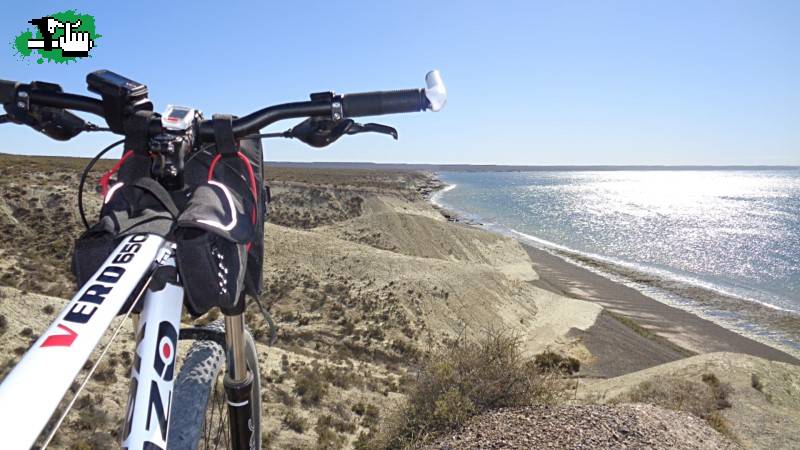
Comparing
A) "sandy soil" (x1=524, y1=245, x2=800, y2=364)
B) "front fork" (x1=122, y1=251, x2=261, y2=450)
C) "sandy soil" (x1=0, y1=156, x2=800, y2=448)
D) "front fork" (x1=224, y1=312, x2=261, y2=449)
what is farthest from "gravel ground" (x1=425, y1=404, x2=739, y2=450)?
"sandy soil" (x1=524, y1=245, x2=800, y2=364)

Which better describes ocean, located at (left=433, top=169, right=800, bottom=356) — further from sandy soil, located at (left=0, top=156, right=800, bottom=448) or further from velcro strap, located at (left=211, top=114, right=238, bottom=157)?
velcro strap, located at (left=211, top=114, right=238, bottom=157)

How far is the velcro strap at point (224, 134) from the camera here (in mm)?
2137

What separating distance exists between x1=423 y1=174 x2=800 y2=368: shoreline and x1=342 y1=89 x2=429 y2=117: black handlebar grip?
22834mm

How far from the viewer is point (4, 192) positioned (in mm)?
27844

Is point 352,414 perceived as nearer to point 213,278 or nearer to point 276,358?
point 276,358

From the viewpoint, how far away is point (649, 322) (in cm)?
3123

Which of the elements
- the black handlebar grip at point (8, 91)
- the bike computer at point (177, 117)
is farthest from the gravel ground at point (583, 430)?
the black handlebar grip at point (8, 91)

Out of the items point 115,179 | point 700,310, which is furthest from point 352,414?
point 700,310

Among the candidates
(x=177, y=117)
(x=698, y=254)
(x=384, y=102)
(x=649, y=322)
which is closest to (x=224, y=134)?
(x=177, y=117)

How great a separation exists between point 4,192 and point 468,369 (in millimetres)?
31766

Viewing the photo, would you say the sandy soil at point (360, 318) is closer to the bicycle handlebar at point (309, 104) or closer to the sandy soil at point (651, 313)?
the sandy soil at point (651, 313)

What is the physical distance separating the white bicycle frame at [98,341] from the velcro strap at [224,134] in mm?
567

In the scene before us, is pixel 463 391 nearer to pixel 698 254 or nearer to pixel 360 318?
pixel 360 318


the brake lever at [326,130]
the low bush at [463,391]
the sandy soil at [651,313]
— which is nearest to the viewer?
A: the brake lever at [326,130]
